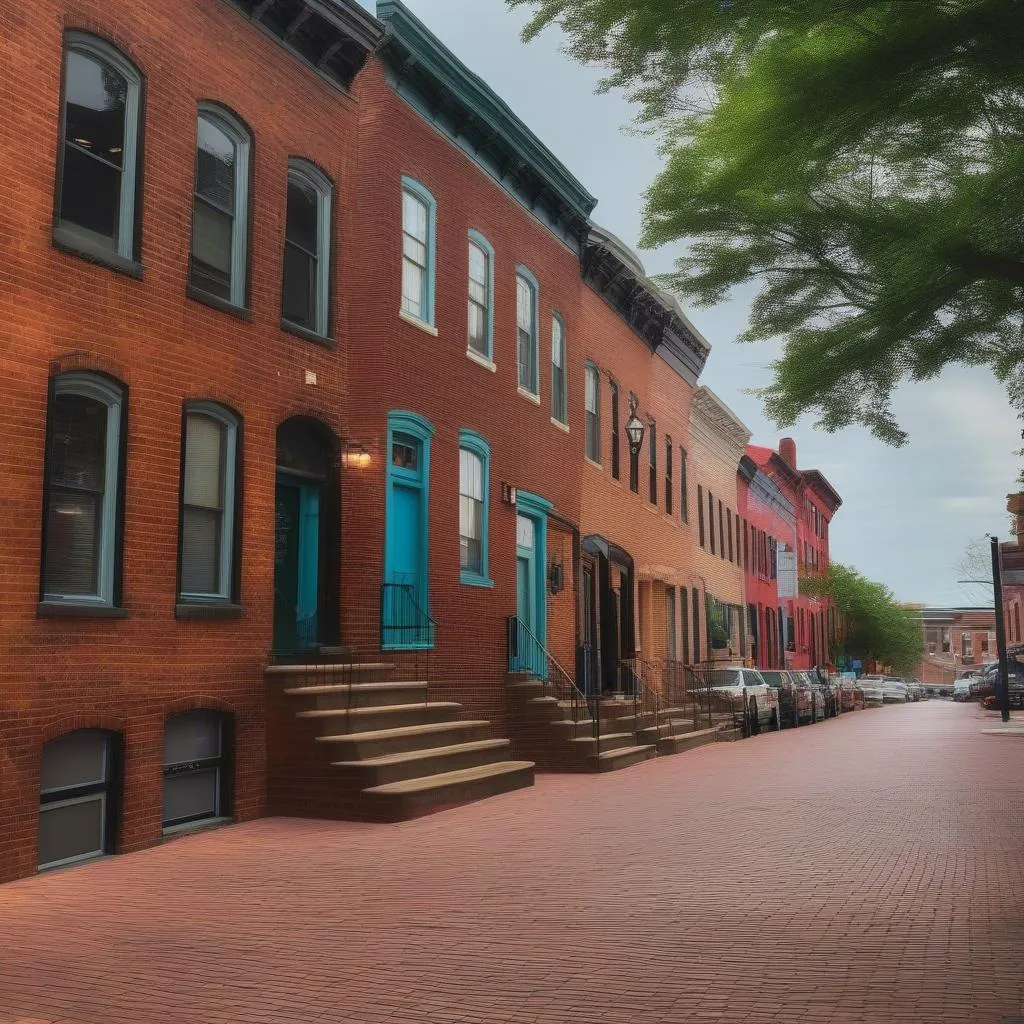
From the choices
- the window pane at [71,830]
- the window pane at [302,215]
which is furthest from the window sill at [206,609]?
the window pane at [302,215]

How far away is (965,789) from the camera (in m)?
15.4

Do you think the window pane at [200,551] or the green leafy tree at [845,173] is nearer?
the green leafy tree at [845,173]

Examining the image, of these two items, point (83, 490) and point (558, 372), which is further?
point (558, 372)

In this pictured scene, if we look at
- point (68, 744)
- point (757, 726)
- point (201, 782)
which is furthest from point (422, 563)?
point (757, 726)

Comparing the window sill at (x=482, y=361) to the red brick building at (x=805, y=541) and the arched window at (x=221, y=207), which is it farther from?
the red brick building at (x=805, y=541)

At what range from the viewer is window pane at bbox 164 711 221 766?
1177 centimetres

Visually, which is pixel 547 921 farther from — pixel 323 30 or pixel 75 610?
pixel 323 30

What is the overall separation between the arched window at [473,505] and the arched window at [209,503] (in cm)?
548

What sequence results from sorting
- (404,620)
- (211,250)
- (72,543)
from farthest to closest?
(404,620) < (211,250) < (72,543)

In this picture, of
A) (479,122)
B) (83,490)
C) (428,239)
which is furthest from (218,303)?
(479,122)

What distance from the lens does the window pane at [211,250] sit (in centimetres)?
1270

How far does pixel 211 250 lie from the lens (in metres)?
12.9

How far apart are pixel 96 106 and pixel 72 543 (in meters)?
4.03

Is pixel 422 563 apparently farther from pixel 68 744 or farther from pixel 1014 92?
pixel 1014 92
